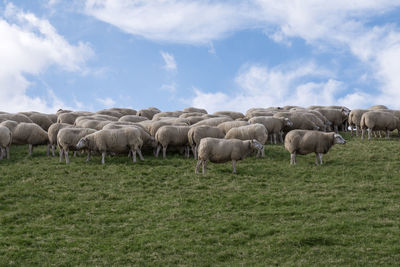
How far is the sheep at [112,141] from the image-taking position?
27281 millimetres

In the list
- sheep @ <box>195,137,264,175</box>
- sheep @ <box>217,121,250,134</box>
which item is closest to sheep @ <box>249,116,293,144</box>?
sheep @ <box>217,121,250,134</box>

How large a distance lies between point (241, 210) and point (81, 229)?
6409mm

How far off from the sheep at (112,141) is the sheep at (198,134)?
3214mm

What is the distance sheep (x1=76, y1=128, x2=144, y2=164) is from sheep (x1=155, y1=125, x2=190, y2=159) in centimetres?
164

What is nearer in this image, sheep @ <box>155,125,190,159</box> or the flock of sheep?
the flock of sheep

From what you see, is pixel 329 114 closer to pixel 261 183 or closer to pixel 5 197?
pixel 261 183

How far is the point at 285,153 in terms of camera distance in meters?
29.4

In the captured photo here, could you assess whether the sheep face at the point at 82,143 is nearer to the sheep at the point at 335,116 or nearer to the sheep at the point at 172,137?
the sheep at the point at 172,137

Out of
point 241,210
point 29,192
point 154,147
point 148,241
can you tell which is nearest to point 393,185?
point 241,210

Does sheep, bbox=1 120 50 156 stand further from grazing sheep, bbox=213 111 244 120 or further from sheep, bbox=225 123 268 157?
→ grazing sheep, bbox=213 111 244 120

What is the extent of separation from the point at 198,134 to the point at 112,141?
514 cm

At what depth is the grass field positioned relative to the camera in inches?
608

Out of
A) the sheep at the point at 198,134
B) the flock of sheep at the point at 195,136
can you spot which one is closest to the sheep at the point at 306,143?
the flock of sheep at the point at 195,136

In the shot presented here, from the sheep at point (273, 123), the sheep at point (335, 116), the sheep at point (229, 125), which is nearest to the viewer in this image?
the sheep at point (229, 125)
